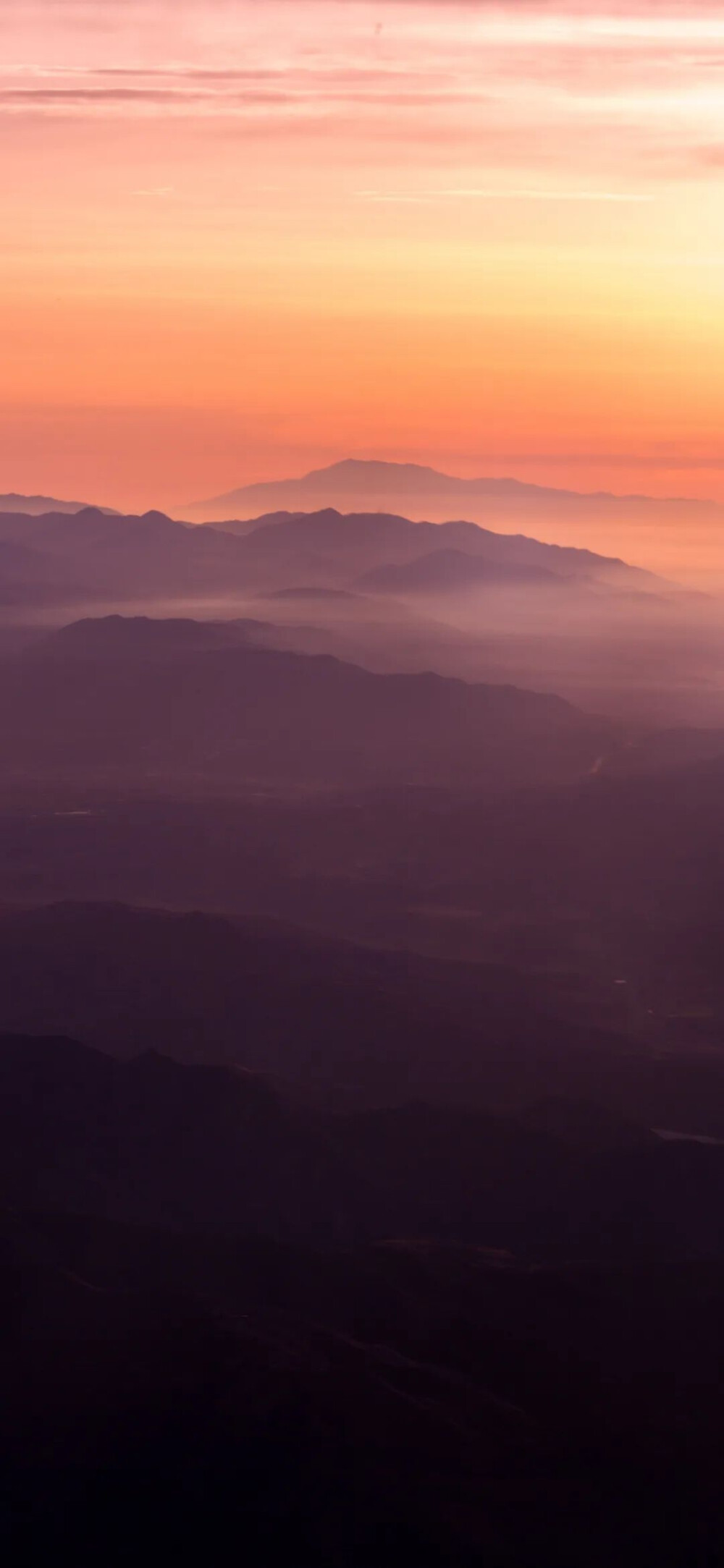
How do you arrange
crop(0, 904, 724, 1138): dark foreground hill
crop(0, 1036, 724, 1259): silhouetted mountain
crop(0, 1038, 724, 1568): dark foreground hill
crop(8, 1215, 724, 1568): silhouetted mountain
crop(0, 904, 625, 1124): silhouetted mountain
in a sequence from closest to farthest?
crop(8, 1215, 724, 1568): silhouetted mountain, crop(0, 1038, 724, 1568): dark foreground hill, crop(0, 1036, 724, 1259): silhouetted mountain, crop(0, 904, 724, 1138): dark foreground hill, crop(0, 904, 625, 1124): silhouetted mountain

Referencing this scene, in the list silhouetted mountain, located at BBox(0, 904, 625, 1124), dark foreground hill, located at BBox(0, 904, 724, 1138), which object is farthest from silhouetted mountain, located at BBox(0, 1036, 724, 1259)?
silhouetted mountain, located at BBox(0, 904, 625, 1124)

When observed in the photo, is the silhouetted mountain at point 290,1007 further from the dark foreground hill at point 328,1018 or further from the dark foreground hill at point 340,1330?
the dark foreground hill at point 340,1330

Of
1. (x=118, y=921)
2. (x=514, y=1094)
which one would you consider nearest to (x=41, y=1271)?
(x=514, y=1094)

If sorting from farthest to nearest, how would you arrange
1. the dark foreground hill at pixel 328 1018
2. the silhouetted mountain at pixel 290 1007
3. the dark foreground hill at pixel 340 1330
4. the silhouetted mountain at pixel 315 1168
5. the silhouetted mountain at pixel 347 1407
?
1. the silhouetted mountain at pixel 290 1007
2. the dark foreground hill at pixel 328 1018
3. the silhouetted mountain at pixel 315 1168
4. the dark foreground hill at pixel 340 1330
5. the silhouetted mountain at pixel 347 1407

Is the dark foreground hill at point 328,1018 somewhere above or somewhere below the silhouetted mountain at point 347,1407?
above

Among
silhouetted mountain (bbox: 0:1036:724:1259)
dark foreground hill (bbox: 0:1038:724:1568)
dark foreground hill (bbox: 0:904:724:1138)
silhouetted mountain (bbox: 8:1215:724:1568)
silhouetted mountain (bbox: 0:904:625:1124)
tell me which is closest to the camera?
silhouetted mountain (bbox: 8:1215:724:1568)

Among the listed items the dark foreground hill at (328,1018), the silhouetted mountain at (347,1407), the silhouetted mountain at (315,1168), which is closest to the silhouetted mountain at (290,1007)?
the dark foreground hill at (328,1018)

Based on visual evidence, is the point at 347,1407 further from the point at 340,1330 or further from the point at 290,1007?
the point at 290,1007

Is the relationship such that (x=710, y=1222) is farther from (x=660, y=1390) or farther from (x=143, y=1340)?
(x=143, y=1340)

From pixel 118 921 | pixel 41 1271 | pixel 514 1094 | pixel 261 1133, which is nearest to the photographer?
pixel 41 1271

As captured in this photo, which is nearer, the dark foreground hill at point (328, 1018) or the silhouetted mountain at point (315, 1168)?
the silhouetted mountain at point (315, 1168)

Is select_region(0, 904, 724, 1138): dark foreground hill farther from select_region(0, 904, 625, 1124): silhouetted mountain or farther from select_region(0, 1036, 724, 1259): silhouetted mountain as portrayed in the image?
select_region(0, 1036, 724, 1259): silhouetted mountain
